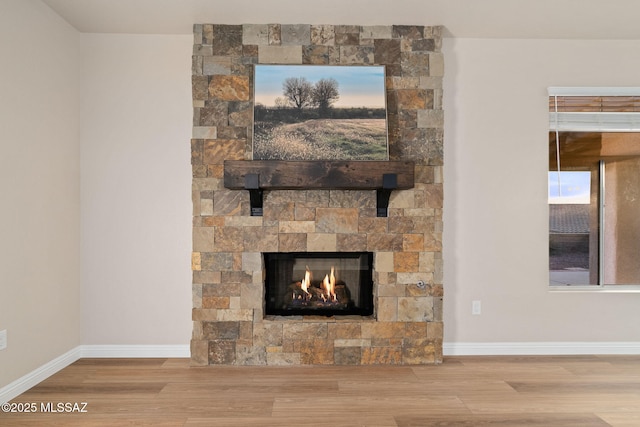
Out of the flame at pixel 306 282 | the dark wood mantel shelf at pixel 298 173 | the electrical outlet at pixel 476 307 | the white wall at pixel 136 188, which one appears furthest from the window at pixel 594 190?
the white wall at pixel 136 188

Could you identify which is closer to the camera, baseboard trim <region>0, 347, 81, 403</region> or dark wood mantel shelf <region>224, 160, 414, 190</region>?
baseboard trim <region>0, 347, 81, 403</region>

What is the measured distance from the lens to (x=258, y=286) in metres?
3.44

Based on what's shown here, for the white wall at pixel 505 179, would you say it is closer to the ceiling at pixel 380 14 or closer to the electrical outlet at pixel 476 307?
the electrical outlet at pixel 476 307

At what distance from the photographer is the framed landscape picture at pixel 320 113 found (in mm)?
3354

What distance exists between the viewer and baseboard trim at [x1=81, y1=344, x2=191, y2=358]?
3576 mm

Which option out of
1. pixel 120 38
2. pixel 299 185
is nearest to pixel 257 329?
pixel 299 185

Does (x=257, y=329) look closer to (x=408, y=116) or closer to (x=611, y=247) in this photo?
(x=408, y=116)

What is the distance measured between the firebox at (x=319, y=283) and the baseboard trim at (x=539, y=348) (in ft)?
2.66

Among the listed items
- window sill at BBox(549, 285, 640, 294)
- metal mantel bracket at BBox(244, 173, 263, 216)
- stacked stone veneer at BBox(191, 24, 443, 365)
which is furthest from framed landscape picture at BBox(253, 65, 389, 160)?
window sill at BBox(549, 285, 640, 294)

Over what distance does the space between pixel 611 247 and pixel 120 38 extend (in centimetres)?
447

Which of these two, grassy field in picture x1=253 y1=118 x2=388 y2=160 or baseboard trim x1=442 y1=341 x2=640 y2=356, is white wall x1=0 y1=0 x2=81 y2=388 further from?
baseboard trim x1=442 y1=341 x2=640 y2=356

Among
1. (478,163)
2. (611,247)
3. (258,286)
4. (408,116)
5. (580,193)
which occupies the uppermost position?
(408,116)

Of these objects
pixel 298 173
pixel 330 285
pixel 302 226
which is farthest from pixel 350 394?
pixel 298 173

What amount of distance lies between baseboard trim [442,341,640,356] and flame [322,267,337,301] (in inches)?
38.9
